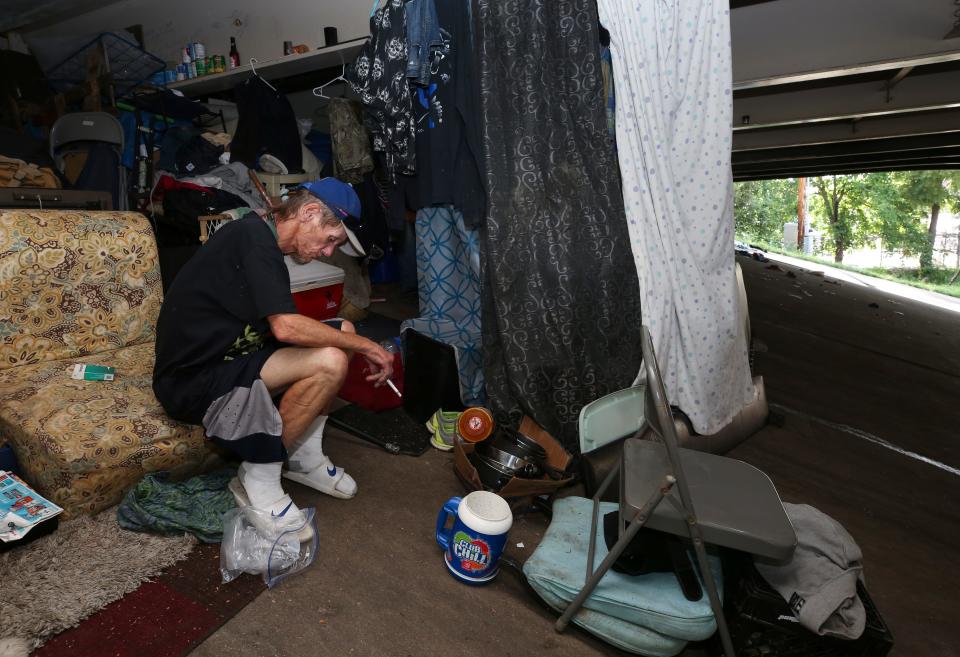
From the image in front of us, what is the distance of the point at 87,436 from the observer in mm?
1715

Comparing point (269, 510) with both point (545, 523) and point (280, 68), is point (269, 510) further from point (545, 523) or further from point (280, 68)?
point (280, 68)

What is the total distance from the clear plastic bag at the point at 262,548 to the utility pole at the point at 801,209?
23.7 meters

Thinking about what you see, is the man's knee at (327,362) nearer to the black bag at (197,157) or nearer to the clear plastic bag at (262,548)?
the clear plastic bag at (262,548)

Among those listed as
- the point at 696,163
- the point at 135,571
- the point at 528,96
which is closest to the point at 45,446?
the point at 135,571

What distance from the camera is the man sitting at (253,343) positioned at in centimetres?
173

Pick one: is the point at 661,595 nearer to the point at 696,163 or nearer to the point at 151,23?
the point at 696,163

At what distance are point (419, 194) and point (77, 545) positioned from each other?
1845 millimetres

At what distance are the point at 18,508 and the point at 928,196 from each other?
22509 mm

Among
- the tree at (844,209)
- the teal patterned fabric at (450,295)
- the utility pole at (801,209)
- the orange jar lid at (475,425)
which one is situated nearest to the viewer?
the orange jar lid at (475,425)

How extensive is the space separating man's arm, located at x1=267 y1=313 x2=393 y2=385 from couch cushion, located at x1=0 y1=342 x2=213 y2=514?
1.82 ft

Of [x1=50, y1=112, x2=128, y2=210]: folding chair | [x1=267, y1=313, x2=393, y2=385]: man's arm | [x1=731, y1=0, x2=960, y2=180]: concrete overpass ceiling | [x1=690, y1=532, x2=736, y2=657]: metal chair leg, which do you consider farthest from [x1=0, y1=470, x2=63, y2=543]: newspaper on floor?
[x1=731, y1=0, x2=960, y2=180]: concrete overpass ceiling

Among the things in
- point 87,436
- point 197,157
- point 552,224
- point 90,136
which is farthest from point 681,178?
point 90,136

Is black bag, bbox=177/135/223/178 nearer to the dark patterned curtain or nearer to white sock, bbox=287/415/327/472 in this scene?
the dark patterned curtain

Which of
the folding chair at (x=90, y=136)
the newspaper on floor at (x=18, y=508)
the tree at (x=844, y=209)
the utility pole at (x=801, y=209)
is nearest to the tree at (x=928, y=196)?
the tree at (x=844, y=209)
